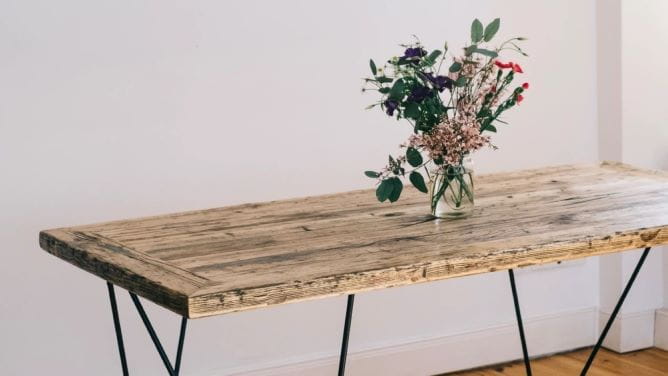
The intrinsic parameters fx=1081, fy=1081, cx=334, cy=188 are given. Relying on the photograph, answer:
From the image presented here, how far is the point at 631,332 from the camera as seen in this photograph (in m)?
4.21

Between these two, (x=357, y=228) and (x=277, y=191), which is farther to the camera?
(x=277, y=191)

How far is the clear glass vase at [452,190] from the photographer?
260 centimetres

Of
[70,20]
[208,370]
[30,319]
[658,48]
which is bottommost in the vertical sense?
[208,370]

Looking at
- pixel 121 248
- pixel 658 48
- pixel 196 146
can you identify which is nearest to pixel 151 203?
pixel 196 146

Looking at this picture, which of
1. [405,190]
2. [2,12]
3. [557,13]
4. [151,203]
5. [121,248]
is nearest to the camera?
[121,248]

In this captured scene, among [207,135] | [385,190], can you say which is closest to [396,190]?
[385,190]

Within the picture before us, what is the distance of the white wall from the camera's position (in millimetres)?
3301

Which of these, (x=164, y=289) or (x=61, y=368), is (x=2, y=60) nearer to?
(x=61, y=368)

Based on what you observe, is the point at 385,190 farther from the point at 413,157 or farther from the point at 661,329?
the point at 661,329

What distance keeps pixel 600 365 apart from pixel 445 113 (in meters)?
1.87

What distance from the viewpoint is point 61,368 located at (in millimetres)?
3389

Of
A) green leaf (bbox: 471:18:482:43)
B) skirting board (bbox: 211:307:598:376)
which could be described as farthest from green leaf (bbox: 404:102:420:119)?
skirting board (bbox: 211:307:598:376)

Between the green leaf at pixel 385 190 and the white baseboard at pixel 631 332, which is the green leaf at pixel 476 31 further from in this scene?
the white baseboard at pixel 631 332

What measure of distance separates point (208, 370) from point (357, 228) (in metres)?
1.27
